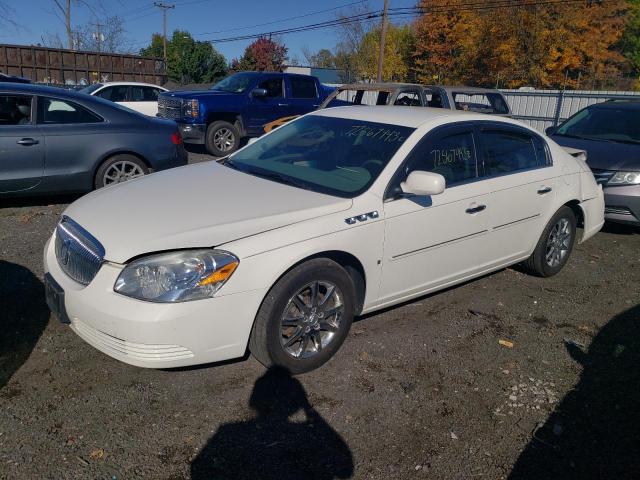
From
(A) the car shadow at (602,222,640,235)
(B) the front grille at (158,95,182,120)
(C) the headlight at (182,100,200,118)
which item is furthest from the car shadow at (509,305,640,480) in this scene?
(B) the front grille at (158,95,182,120)

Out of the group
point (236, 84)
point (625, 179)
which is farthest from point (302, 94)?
point (625, 179)

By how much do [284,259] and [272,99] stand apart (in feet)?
31.9

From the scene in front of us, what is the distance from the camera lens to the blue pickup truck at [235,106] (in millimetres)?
11344

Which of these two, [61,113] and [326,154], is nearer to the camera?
[326,154]

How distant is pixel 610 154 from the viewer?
702cm

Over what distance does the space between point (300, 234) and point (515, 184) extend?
7.42 feet

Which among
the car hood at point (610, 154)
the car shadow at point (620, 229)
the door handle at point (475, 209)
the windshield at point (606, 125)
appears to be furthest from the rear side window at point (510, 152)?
the windshield at point (606, 125)

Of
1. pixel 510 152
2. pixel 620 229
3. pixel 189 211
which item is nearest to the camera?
pixel 189 211

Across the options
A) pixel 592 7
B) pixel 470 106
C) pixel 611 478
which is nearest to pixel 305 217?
pixel 611 478

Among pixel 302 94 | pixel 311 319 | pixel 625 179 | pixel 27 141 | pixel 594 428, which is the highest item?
pixel 302 94

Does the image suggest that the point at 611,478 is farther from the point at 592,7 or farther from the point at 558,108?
the point at 592,7

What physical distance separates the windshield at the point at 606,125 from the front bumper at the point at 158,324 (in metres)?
6.71

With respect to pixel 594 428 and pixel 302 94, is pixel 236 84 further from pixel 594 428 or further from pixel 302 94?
pixel 594 428

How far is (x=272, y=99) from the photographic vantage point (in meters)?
12.2
